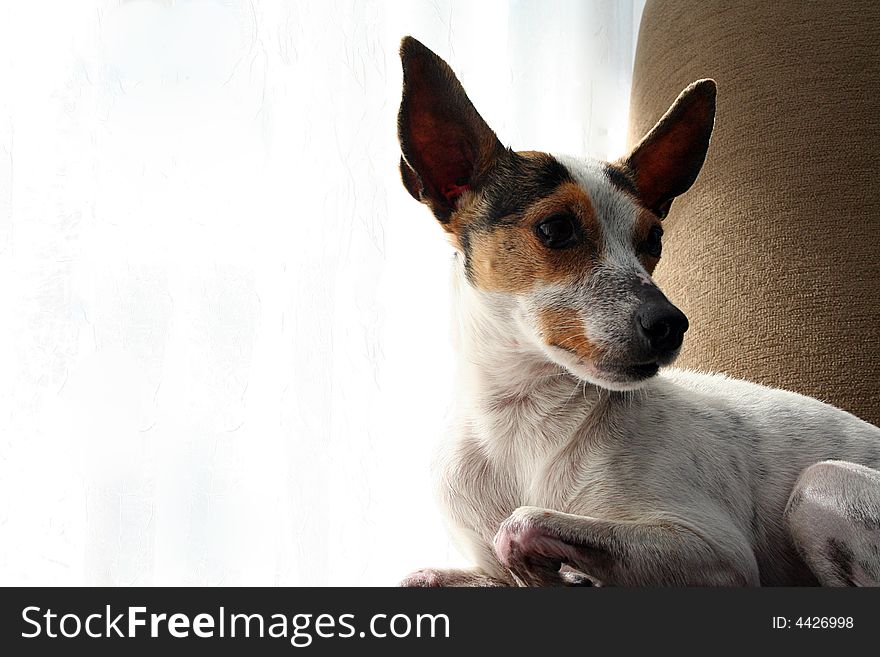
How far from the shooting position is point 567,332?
104 cm

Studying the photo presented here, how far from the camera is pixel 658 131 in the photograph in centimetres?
126

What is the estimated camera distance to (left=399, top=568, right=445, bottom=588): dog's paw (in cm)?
112

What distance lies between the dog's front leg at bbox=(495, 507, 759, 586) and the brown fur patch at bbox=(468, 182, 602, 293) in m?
0.30

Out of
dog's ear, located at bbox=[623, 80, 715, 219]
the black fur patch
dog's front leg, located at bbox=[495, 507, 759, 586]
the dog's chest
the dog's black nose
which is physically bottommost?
dog's front leg, located at bbox=[495, 507, 759, 586]

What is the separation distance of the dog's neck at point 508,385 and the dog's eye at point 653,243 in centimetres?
20

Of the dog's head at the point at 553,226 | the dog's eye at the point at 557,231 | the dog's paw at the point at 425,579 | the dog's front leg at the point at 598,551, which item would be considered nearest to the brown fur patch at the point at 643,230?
the dog's head at the point at 553,226

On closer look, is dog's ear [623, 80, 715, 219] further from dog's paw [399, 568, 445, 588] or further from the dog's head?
dog's paw [399, 568, 445, 588]

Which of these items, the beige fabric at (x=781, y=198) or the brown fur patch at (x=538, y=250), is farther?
the beige fabric at (x=781, y=198)

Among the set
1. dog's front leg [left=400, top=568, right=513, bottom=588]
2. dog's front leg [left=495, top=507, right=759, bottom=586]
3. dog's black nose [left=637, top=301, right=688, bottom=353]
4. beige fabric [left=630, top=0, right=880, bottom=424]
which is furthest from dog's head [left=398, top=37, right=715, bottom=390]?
beige fabric [left=630, top=0, right=880, bottom=424]

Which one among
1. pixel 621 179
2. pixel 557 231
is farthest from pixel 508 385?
pixel 621 179

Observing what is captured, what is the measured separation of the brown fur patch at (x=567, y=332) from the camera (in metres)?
1.02

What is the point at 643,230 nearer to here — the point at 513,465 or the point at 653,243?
the point at 653,243

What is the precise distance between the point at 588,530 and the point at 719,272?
96 cm

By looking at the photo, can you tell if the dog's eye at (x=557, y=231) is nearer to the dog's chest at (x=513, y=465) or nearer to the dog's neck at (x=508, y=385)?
the dog's neck at (x=508, y=385)
